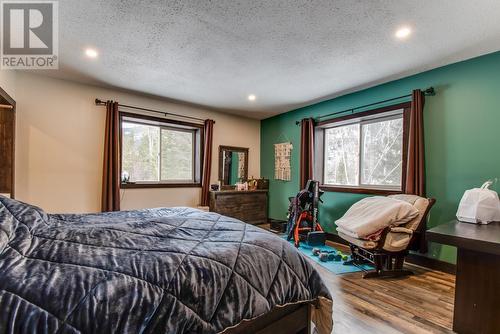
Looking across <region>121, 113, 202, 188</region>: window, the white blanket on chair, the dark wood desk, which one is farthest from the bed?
<region>121, 113, 202, 188</region>: window

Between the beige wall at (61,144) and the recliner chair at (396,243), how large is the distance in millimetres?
3591

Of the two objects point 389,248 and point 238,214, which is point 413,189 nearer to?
point 389,248

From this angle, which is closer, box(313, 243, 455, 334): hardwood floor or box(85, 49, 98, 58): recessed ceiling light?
box(313, 243, 455, 334): hardwood floor

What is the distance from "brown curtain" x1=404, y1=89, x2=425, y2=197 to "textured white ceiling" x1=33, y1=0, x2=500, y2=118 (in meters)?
0.44

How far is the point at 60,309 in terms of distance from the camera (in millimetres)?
792

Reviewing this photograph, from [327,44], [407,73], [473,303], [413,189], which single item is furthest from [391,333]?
[407,73]

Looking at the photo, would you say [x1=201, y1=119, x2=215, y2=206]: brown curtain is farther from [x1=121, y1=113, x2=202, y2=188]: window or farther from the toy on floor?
the toy on floor

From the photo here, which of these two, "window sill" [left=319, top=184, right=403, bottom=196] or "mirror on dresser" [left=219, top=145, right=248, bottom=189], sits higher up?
"mirror on dresser" [left=219, top=145, right=248, bottom=189]

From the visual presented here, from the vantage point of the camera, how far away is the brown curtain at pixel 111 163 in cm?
369

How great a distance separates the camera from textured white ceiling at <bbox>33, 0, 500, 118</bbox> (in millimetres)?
1958

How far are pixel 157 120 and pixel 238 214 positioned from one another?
2.46 m

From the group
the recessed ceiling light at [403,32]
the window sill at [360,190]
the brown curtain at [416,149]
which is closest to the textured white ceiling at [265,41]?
the recessed ceiling light at [403,32]

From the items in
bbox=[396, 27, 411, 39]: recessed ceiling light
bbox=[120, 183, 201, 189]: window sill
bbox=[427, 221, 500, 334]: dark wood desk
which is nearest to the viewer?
bbox=[427, 221, 500, 334]: dark wood desk

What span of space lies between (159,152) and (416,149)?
410 cm
